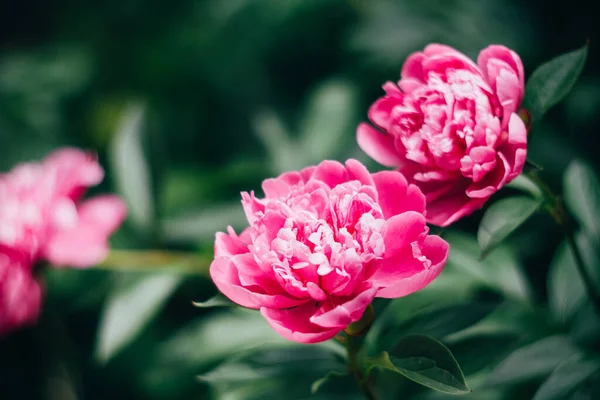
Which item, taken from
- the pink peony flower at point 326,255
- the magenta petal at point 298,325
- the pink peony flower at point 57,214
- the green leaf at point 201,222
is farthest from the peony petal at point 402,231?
the green leaf at point 201,222

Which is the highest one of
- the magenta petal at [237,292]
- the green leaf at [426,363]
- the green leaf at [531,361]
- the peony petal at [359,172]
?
the peony petal at [359,172]

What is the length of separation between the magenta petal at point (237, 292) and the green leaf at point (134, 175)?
2.32 ft

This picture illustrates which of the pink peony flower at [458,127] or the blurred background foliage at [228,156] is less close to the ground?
the pink peony flower at [458,127]

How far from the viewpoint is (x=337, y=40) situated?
1939mm

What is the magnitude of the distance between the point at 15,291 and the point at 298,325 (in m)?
0.61

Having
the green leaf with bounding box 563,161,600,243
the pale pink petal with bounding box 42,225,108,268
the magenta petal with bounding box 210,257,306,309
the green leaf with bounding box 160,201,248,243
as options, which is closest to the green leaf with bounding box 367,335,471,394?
the magenta petal with bounding box 210,257,306,309

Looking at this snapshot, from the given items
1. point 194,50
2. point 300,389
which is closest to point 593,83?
point 300,389

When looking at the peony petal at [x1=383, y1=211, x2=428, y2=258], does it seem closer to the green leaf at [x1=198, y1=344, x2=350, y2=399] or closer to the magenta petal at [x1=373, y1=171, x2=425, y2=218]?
the magenta petal at [x1=373, y1=171, x2=425, y2=218]

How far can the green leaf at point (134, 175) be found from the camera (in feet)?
4.15

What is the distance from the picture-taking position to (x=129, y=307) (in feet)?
3.57

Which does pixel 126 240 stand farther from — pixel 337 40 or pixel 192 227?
pixel 337 40

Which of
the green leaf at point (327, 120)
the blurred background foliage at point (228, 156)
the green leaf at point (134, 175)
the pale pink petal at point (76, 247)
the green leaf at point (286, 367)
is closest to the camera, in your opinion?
the green leaf at point (286, 367)

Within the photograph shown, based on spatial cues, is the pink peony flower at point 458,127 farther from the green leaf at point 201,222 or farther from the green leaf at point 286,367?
the green leaf at point 201,222

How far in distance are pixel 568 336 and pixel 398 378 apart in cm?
30
